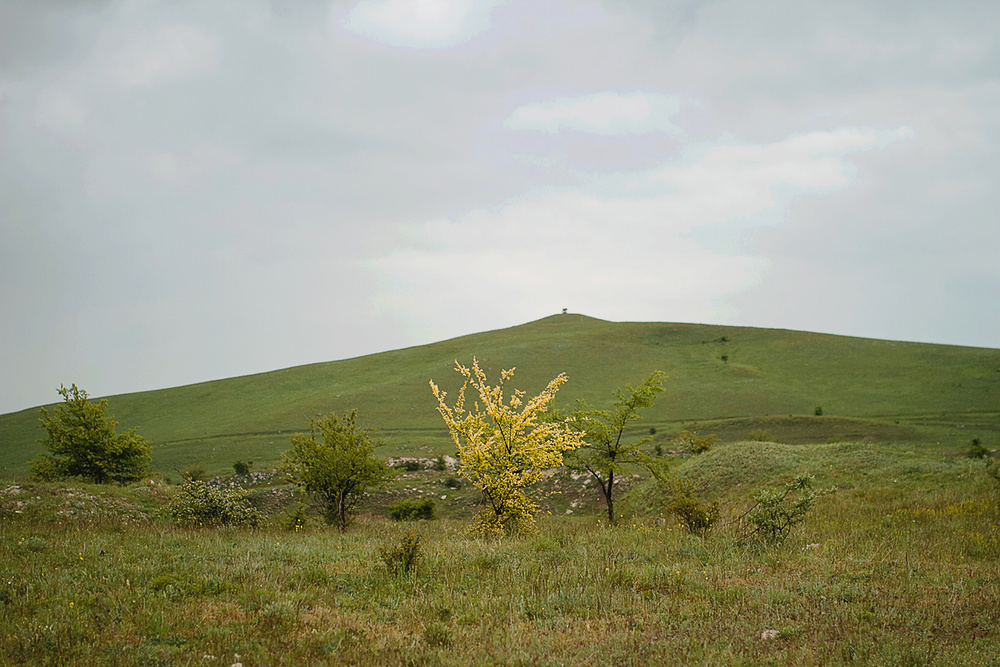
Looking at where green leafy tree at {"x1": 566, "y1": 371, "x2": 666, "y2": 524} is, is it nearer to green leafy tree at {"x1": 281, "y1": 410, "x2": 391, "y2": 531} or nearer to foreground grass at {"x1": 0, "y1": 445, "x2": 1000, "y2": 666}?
foreground grass at {"x1": 0, "y1": 445, "x2": 1000, "y2": 666}

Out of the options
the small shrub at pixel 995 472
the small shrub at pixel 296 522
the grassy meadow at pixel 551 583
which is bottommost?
the small shrub at pixel 995 472

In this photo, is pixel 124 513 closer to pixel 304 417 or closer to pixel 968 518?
pixel 968 518

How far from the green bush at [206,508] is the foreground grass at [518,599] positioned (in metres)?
3.86

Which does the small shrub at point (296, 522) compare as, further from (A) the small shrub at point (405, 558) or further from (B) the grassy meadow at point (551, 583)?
→ (A) the small shrub at point (405, 558)

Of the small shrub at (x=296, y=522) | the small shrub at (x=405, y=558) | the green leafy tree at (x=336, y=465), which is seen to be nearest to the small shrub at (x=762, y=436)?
the green leafy tree at (x=336, y=465)

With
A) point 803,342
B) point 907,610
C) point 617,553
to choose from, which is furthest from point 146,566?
point 803,342

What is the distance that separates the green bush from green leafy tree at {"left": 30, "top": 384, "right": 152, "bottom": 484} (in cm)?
1145

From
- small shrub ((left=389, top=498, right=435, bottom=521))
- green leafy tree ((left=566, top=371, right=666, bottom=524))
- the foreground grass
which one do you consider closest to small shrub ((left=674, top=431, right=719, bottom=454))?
small shrub ((left=389, top=498, right=435, bottom=521))

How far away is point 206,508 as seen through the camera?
17281 millimetres

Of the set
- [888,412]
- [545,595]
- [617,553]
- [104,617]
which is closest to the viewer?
[104,617]

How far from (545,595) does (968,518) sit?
11.1 metres

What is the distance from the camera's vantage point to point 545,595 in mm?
8305

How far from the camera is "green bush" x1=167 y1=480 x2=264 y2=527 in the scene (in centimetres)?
1717

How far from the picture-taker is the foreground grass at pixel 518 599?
6.14 m
